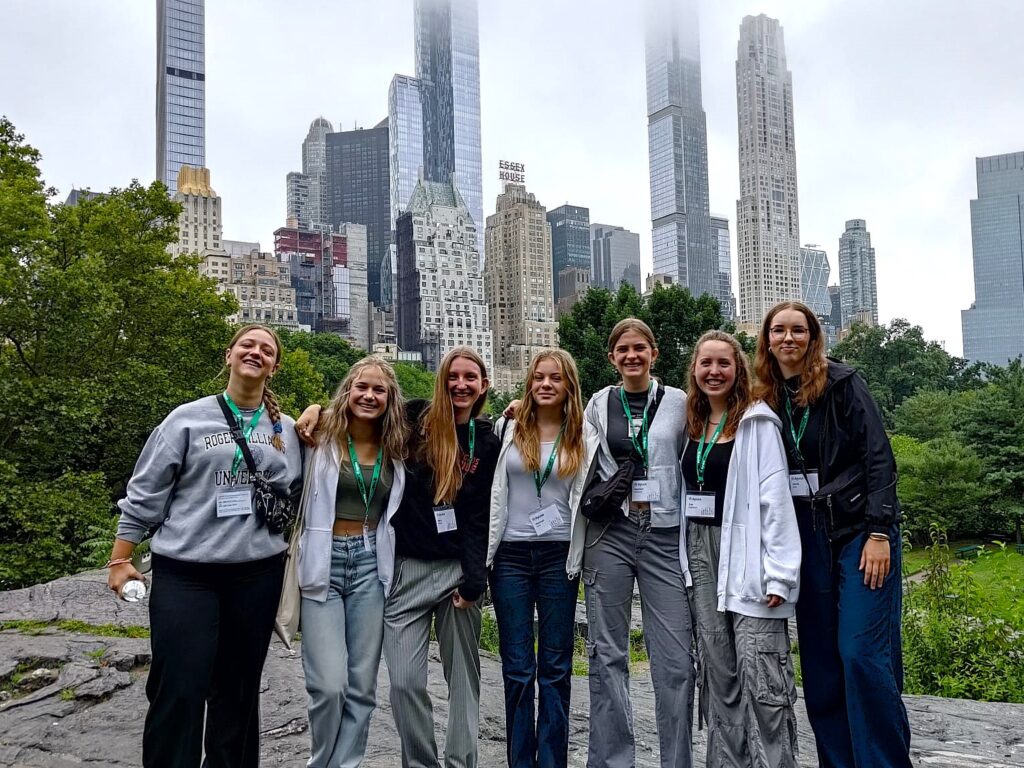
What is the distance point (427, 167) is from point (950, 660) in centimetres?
16555

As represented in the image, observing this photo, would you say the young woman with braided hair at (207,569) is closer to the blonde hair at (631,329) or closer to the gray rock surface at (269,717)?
the gray rock surface at (269,717)

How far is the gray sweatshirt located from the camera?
318 centimetres

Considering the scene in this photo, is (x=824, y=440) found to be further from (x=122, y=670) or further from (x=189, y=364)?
(x=189, y=364)

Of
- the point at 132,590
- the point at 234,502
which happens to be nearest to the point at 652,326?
the point at 234,502

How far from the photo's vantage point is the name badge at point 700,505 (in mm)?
3518

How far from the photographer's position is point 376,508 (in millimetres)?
3627

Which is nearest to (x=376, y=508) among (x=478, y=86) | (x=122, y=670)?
(x=122, y=670)

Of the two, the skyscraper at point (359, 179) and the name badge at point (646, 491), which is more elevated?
the skyscraper at point (359, 179)

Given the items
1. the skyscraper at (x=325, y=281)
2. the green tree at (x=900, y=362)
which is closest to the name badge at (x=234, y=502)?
the green tree at (x=900, y=362)

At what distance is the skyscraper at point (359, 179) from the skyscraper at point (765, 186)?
79.9 m

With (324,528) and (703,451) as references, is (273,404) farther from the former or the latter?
(703,451)

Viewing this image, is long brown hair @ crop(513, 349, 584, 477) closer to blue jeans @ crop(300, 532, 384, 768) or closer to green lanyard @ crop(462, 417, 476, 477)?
green lanyard @ crop(462, 417, 476, 477)

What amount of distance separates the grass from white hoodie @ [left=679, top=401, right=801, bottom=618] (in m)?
4.90

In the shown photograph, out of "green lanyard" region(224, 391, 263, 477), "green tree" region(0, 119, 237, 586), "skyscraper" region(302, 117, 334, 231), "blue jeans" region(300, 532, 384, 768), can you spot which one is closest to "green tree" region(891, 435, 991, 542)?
"green tree" region(0, 119, 237, 586)
